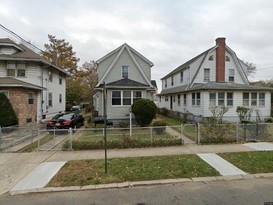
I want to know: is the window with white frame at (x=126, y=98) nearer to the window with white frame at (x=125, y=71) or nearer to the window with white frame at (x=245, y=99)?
the window with white frame at (x=125, y=71)

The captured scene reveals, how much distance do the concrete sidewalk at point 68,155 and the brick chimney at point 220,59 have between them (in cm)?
1387

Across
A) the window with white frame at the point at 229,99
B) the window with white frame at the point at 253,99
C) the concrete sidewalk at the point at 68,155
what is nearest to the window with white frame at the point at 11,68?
the concrete sidewalk at the point at 68,155

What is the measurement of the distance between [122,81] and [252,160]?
13045mm

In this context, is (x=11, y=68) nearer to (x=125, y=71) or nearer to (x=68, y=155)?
Result: (x=125, y=71)

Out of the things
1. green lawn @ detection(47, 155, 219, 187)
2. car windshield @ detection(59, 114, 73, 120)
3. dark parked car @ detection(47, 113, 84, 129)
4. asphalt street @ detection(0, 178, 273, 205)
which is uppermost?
car windshield @ detection(59, 114, 73, 120)

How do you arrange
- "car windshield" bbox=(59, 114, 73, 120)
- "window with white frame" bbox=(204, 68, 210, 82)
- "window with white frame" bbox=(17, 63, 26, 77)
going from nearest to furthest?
"car windshield" bbox=(59, 114, 73, 120)
"window with white frame" bbox=(17, 63, 26, 77)
"window with white frame" bbox=(204, 68, 210, 82)

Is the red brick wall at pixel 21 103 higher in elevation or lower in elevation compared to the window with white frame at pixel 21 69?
lower

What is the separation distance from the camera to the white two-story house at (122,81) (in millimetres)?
18203

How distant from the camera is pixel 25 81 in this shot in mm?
18672

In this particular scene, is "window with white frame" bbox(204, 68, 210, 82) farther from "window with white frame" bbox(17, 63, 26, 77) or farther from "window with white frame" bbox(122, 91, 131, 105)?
"window with white frame" bbox(17, 63, 26, 77)

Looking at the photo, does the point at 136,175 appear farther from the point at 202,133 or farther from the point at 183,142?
the point at 202,133

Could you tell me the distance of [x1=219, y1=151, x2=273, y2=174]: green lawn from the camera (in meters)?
6.95

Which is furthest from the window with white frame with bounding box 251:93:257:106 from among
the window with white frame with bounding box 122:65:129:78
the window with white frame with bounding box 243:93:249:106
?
the window with white frame with bounding box 122:65:129:78

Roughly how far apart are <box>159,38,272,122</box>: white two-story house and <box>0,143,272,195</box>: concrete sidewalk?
1006 centimetres
